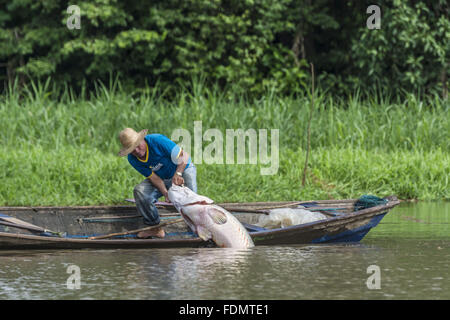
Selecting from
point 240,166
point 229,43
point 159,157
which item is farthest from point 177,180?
point 229,43

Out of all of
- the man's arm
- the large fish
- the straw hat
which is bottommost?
the large fish

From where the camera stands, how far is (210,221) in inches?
330

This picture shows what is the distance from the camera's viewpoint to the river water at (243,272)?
611cm

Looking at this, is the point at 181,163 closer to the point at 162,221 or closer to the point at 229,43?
the point at 162,221

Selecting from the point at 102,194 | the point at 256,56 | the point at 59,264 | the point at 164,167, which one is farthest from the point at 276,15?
the point at 59,264

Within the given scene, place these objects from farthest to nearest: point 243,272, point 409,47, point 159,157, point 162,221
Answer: point 409,47
point 162,221
point 159,157
point 243,272

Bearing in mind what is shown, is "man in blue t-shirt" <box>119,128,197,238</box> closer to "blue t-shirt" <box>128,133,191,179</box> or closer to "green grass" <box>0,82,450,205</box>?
"blue t-shirt" <box>128,133,191,179</box>

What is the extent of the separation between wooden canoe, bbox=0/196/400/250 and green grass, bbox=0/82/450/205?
2328 mm

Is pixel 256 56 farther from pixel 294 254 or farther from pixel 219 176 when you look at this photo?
pixel 294 254

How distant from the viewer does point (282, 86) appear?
64.4 ft

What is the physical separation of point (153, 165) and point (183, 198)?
1.92 feet

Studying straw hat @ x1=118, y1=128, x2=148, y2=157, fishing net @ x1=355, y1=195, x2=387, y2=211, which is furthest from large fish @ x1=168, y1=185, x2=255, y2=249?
fishing net @ x1=355, y1=195, x2=387, y2=211

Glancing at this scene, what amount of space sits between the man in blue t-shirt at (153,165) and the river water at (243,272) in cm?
80

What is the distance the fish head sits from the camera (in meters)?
8.45
